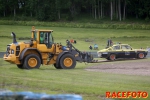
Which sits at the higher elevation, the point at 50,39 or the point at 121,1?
the point at 121,1

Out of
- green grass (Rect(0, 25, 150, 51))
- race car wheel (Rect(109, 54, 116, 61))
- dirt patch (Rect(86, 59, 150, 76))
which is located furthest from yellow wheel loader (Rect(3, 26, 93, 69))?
green grass (Rect(0, 25, 150, 51))

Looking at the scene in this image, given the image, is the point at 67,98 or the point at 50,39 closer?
the point at 67,98

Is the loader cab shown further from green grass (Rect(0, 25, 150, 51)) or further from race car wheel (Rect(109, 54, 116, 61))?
green grass (Rect(0, 25, 150, 51))

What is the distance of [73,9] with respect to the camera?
95812 mm

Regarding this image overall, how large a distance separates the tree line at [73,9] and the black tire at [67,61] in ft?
211

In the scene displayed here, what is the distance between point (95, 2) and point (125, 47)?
60.8m

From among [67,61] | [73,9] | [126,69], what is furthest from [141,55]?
[73,9]

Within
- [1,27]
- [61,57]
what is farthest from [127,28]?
[61,57]

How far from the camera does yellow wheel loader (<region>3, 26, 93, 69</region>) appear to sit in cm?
2322

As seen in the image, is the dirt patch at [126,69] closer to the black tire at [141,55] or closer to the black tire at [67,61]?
the black tire at [67,61]

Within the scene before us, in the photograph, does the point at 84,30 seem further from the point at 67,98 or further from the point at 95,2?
the point at 67,98

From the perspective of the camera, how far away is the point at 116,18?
90.8 m

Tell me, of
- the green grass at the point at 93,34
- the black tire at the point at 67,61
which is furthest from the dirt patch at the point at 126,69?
the green grass at the point at 93,34

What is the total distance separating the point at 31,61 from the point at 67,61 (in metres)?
2.74
